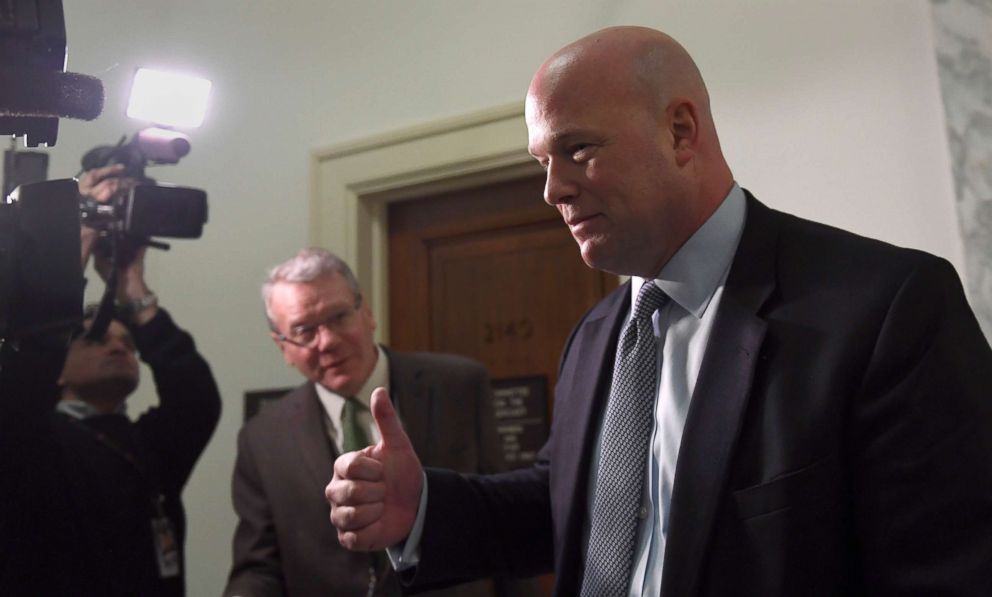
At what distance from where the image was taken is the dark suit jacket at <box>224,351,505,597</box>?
6.33 ft

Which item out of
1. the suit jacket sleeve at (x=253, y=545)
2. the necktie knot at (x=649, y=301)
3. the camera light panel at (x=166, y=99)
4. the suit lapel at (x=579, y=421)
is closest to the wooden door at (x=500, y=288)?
the suit jacket sleeve at (x=253, y=545)

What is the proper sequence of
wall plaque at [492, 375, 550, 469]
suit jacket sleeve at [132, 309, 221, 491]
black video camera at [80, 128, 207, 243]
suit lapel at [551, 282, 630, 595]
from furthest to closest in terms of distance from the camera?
1. wall plaque at [492, 375, 550, 469]
2. suit jacket sleeve at [132, 309, 221, 491]
3. black video camera at [80, 128, 207, 243]
4. suit lapel at [551, 282, 630, 595]

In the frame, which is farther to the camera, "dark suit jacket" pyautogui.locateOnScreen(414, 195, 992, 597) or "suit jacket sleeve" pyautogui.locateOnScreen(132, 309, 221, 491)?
"suit jacket sleeve" pyautogui.locateOnScreen(132, 309, 221, 491)

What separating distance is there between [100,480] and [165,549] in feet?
0.69

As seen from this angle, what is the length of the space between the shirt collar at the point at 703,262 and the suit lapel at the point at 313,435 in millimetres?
1040

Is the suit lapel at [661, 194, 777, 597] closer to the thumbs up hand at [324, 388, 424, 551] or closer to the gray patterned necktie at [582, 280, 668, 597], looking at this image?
the gray patterned necktie at [582, 280, 668, 597]

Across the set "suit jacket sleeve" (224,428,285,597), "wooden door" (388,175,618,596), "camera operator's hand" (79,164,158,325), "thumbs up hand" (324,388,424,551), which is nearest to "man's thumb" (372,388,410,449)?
"thumbs up hand" (324,388,424,551)

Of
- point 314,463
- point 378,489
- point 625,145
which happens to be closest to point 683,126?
point 625,145

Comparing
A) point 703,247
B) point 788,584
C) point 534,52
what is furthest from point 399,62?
point 788,584

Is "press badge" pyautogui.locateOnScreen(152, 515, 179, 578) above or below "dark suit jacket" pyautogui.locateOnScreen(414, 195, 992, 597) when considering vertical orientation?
below

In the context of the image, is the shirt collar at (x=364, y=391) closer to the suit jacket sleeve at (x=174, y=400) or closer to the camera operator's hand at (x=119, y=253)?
the suit jacket sleeve at (x=174, y=400)

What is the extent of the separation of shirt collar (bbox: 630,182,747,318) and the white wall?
980mm

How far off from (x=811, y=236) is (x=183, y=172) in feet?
8.11

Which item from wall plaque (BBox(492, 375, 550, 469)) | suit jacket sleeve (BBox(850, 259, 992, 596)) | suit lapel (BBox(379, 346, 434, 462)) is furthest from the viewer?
wall plaque (BBox(492, 375, 550, 469))
